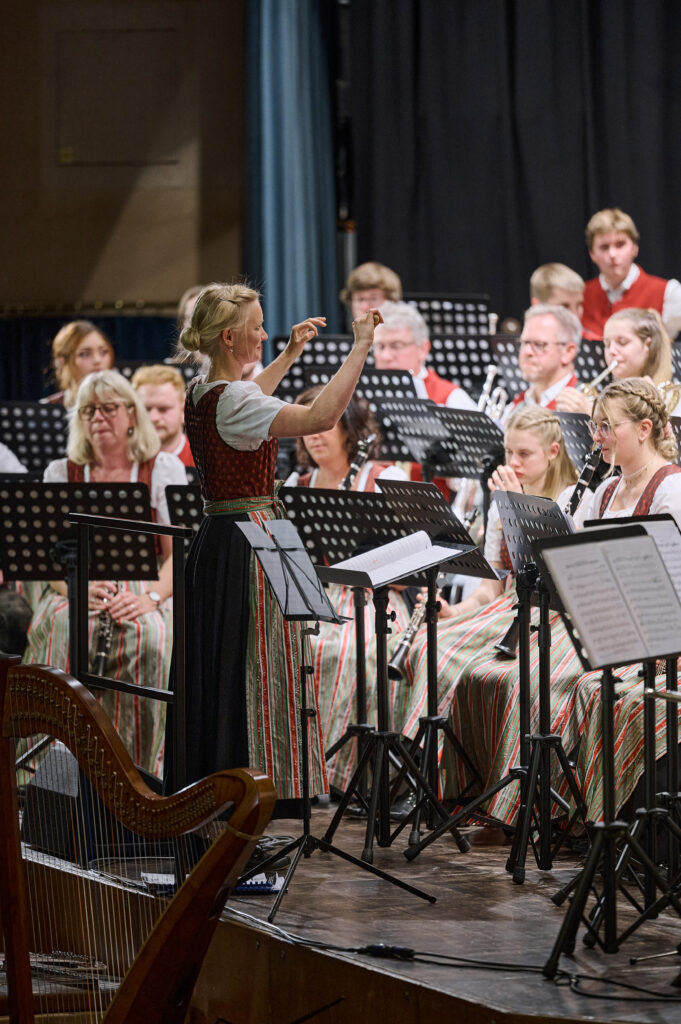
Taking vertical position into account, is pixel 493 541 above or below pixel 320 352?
below

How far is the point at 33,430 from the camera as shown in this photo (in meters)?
5.59

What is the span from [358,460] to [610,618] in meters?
2.28

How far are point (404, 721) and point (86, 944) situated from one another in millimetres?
1797

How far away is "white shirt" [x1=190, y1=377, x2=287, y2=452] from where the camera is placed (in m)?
3.44

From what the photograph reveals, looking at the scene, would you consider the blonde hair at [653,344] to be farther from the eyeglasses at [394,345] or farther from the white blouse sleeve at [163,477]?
the white blouse sleeve at [163,477]

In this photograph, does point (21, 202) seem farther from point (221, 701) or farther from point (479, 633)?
point (221, 701)

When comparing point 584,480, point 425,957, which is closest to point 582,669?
point 584,480

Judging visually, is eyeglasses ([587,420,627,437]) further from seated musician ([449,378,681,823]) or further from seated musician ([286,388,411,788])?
seated musician ([286,388,411,788])

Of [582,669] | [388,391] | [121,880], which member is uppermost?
[388,391]

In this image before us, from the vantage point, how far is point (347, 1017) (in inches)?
108

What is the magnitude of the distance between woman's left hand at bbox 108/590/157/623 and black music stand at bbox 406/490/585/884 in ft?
5.00

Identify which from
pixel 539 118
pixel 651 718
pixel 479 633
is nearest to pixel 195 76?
pixel 539 118

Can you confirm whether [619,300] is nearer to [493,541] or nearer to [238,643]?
[493,541]

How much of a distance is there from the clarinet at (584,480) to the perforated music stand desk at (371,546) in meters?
0.49
